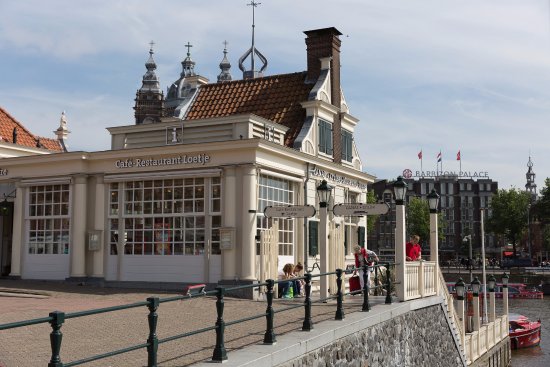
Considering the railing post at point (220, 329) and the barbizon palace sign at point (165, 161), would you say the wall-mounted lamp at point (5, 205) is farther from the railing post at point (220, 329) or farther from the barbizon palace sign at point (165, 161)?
the railing post at point (220, 329)

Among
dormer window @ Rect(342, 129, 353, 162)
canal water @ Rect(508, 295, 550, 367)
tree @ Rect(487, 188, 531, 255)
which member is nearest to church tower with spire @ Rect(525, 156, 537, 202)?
tree @ Rect(487, 188, 531, 255)

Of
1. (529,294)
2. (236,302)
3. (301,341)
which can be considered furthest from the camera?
(529,294)

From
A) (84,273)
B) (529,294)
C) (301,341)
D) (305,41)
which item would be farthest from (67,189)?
(529,294)

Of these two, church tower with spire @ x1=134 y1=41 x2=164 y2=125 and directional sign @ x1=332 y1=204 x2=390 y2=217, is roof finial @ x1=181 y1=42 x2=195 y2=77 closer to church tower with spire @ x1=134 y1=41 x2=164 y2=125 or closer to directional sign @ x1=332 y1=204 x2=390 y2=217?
church tower with spire @ x1=134 y1=41 x2=164 y2=125

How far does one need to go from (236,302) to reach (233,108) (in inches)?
473

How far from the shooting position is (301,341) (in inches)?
355

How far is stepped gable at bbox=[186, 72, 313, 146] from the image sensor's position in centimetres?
2372

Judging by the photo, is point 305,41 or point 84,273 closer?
point 84,273

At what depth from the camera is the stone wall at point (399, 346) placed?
32.9 ft

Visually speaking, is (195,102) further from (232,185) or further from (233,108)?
(232,185)

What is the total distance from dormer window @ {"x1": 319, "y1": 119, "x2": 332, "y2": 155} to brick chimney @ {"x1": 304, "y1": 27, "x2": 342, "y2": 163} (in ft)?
1.84

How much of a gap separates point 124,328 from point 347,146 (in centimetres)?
1605

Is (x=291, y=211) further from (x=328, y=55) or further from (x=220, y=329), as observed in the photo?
(x=328, y=55)

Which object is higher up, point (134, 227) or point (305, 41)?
point (305, 41)
